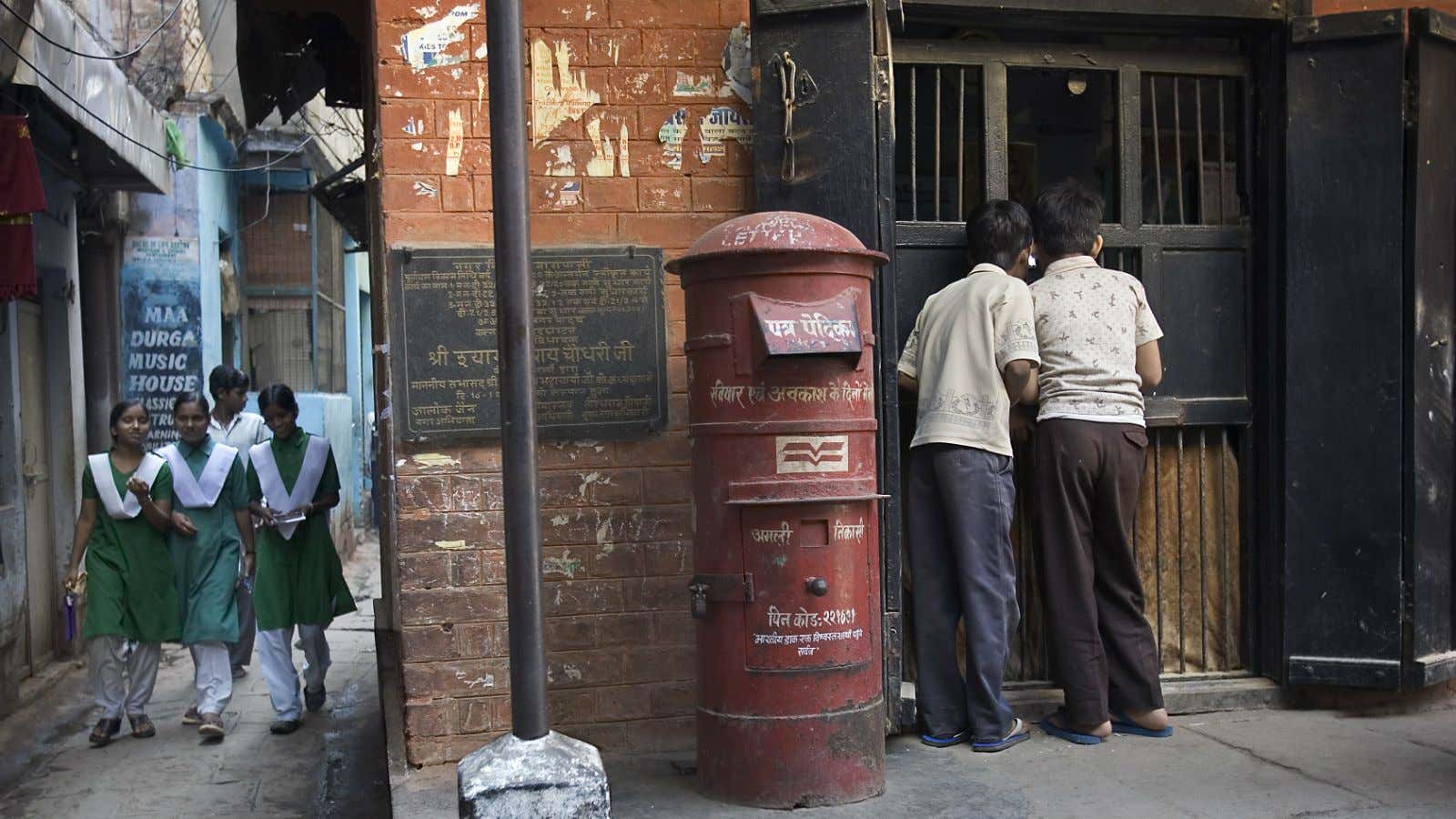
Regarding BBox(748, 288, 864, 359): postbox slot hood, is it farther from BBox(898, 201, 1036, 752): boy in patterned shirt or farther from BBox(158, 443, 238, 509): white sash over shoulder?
BBox(158, 443, 238, 509): white sash over shoulder

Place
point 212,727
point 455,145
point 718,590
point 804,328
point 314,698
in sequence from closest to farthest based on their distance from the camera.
→ point 804,328 < point 718,590 < point 455,145 < point 212,727 < point 314,698

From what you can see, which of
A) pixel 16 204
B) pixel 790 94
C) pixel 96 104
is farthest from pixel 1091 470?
pixel 96 104

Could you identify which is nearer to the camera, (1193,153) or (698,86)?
(698,86)

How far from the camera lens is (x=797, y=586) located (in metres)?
3.73

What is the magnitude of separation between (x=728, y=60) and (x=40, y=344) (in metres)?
6.28

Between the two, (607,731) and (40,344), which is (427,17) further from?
(40,344)

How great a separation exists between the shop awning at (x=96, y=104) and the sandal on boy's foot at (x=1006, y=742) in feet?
18.9

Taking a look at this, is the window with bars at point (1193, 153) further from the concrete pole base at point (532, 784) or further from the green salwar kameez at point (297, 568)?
the green salwar kameez at point (297, 568)

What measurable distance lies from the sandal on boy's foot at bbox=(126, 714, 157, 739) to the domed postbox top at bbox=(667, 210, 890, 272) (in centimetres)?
452

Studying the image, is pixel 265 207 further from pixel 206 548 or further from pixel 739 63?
pixel 739 63

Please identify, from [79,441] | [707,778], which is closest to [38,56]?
[79,441]

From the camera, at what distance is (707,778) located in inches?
153

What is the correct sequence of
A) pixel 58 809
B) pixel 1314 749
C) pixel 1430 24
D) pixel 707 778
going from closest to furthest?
pixel 707 778
pixel 1314 749
pixel 1430 24
pixel 58 809

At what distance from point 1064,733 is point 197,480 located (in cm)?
483
